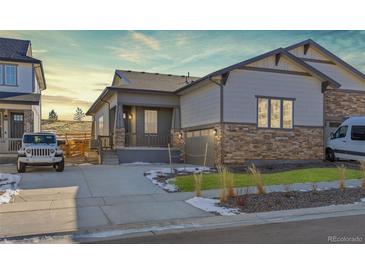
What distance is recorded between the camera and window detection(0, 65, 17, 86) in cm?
2233

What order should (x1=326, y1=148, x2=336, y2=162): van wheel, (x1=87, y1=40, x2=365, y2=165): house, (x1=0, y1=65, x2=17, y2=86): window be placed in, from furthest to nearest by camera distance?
(x1=0, y1=65, x2=17, y2=86): window, (x1=326, y1=148, x2=336, y2=162): van wheel, (x1=87, y1=40, x2=365, y2=165): house

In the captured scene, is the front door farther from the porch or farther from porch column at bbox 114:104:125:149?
porch column at bbox 114:104:125:149

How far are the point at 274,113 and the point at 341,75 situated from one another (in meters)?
7.96

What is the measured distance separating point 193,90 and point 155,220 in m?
13.4

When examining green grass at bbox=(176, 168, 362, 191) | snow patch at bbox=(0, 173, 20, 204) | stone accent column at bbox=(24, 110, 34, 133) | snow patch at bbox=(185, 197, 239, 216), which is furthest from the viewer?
stone accent column at bbox=(24, 110, 34, 133)

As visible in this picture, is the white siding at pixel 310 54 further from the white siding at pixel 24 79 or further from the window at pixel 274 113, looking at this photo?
the white siding at pixel 24 79

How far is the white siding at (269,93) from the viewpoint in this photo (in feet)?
57.9

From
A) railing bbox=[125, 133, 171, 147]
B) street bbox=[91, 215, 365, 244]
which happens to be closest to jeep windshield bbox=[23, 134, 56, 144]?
railing bbox=[125, 133, 171, 147]

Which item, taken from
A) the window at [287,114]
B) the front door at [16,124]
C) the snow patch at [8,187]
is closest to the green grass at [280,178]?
the window at [287,114]

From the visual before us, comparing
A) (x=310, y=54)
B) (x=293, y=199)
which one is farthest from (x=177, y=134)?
(x=293, y=199)

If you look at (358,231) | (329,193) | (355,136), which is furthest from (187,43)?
(355,136)

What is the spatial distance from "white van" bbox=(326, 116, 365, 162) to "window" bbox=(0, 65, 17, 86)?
65.7ft

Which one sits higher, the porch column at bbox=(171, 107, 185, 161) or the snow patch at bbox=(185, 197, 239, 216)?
the porch column at bbox=(171, 107, 185, 161)

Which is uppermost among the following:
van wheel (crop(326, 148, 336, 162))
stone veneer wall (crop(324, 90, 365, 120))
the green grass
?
stone veneer wall (crop(324, 90, 365, 120))
